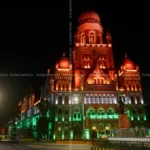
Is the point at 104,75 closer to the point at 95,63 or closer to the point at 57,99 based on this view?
the point at 95,63

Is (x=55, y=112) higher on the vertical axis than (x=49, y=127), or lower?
higher

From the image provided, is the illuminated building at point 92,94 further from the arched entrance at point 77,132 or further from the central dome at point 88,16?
the central dome at point 88,16

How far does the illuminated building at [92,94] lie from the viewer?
5900cm

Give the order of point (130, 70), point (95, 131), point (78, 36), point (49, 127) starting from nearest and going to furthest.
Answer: point (95, 131) → point (49, 127) → point (130, 70) → point (78, 36)

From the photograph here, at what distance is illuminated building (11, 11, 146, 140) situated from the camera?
194ft

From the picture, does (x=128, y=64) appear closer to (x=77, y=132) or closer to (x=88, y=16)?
(x=88, y=16)

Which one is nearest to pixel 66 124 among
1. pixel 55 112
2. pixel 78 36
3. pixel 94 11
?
pixel 55 112

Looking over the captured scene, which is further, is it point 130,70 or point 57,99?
point 130,70

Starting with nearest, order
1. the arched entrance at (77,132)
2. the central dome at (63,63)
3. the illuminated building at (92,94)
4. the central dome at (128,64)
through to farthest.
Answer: the arched entrance at (77,132) → the illuminated building at (92,94) → the central dome at (63,63) → the central dome at (128,64)

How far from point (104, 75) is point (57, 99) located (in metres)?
15.0

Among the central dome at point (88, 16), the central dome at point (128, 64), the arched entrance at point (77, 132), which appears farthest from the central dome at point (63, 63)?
the arched entrance at point (77, 132)

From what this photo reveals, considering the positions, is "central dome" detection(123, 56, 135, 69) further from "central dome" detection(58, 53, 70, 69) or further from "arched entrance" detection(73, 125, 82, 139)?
"arched entrance" detection(73, 125, 82, 139)

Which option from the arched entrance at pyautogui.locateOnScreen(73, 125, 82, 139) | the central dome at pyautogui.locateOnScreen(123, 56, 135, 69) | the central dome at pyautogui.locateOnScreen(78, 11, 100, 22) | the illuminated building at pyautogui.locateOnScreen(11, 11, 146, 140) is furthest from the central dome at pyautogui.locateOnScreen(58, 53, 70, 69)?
the arched entrance at pyautogui.locateOnScreen(73, 125, 82, 139)

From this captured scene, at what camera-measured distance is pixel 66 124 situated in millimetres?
59344
